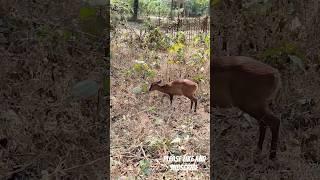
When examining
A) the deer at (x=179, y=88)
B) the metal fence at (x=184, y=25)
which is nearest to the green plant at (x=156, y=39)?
the metal fence at (x=184, y=25)

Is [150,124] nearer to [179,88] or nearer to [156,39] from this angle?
[179,88]

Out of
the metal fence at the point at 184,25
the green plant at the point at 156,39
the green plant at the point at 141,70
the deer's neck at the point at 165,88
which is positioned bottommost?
the deer's neck at the point at 165,88

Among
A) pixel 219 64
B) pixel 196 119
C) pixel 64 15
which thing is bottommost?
pixel 196 119

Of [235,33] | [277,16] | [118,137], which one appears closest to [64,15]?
[118,137]

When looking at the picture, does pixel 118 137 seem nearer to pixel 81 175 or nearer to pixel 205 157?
pixel 81 175

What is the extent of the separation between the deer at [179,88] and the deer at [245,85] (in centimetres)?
9

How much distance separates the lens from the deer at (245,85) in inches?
92.3

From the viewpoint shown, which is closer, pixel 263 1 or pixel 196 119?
pixel 196 119

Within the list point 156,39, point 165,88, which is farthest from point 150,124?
point 156,39

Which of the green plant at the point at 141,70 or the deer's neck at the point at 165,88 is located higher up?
the green plant at the point at 141,70

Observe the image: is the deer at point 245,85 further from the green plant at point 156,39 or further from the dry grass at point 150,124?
the green plant at point 156,39

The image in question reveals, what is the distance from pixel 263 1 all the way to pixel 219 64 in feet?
1.28

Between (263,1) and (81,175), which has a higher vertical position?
(263,1)

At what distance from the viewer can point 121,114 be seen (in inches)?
93.0
